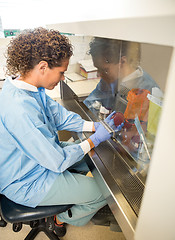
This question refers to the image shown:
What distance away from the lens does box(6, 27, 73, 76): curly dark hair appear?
2.99 feet

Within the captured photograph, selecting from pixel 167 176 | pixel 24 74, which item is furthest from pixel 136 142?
pixel 24 74

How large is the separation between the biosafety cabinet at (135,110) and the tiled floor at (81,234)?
77 cm

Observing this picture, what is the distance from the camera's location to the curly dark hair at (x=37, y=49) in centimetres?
91

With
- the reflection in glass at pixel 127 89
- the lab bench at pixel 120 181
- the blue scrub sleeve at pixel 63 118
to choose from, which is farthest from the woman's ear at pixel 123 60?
the blue scrub sleeve at pixel 63 118

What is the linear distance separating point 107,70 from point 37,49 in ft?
1.33

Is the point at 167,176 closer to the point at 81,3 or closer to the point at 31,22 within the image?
the point at 81,3

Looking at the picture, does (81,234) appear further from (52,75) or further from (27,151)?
(52,75)

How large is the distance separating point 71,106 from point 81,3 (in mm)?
865

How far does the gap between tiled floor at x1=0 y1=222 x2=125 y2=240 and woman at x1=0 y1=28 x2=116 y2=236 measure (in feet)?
1.73

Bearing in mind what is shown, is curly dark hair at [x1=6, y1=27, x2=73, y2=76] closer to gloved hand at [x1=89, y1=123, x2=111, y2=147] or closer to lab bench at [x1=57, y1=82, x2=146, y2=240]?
gloved hand at [x1=89, y1=123, x2=111, y2=147]

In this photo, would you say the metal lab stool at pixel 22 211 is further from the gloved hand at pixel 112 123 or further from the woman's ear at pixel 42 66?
the woman's ear at pixel 42 66

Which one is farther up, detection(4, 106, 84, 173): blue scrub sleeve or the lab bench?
detection(4, 106, 84, 173): blue scrub sleeve

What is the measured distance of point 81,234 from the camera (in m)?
1.41

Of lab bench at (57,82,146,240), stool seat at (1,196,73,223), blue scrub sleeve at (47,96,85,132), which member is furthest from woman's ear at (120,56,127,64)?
stool seat at (1,196,73,223)
